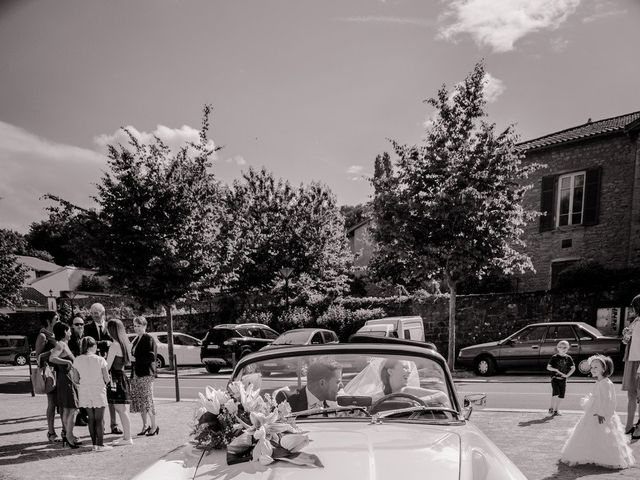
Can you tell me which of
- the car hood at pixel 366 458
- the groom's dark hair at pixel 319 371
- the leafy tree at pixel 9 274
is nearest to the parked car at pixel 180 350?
the leafy tree at pixel 9 274

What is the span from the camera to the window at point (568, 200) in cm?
1973

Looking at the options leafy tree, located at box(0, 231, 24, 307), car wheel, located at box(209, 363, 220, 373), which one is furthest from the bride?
leafy tree, located at box(0, 231, 24, 307)

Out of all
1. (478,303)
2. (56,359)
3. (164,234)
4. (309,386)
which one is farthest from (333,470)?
(478,303)

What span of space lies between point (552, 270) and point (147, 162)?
17449mm

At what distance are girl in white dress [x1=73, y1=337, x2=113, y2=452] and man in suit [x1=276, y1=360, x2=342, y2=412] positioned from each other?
3841 mm

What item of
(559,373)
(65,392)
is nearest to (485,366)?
(559,373)

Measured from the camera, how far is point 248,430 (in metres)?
2.44

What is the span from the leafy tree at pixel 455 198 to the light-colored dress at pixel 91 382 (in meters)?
9.79

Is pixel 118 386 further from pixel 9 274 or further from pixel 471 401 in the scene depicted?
pixel 9 274

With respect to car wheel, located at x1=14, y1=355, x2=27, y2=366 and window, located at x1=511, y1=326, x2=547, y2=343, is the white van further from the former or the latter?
car wheel, located at x1=14, y1=355, x2=27, y2=366

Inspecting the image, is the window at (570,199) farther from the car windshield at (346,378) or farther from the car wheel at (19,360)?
the car wheel at (19,360)

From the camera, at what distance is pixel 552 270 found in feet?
68.4

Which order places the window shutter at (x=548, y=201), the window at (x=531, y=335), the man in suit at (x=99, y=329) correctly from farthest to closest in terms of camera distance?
the window shutter at (x=548, y=201) < the window at (x=531, y=335) < the man in suit at (x=99, y=329)

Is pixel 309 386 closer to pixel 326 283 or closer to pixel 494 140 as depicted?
pixel 494 140
